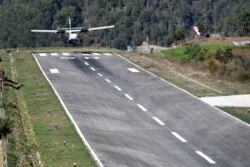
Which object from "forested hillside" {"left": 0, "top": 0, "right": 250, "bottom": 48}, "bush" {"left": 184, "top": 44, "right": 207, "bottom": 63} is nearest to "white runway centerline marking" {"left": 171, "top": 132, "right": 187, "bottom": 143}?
"bush" {"left": 184, "top": 44, "right": 207, "bottom": 63}

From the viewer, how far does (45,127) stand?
2941 cm

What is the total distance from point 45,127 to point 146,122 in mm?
5370

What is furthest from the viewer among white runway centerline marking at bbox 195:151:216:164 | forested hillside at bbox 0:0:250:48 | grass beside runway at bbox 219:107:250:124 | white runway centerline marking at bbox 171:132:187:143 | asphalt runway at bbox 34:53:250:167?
forested hillside at bbox 0:0:250:48

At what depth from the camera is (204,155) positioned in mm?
24719

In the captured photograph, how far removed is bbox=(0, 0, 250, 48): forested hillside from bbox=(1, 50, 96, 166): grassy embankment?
287ft

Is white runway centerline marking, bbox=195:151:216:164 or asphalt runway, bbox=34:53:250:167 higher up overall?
white runway centerline marking, bbox=195:151:216:164

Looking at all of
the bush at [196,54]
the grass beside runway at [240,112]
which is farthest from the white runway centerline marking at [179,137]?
the bush at [196,54]

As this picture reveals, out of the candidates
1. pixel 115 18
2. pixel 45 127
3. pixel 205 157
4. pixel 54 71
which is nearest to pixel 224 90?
pixel 54 71

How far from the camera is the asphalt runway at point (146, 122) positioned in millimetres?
24406

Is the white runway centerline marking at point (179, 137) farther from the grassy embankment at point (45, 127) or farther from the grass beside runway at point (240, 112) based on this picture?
the grass beside runway at point (240, 112)

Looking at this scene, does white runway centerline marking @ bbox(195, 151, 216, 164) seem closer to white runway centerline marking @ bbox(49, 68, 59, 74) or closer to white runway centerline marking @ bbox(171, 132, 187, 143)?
white runway centerline marking @ bbox(171, 132, 187, 143)

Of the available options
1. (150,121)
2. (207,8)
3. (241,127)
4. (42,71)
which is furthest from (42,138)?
(207,8)

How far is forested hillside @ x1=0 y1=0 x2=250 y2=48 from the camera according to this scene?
137 m

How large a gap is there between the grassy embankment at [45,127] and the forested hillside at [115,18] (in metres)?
87.4
